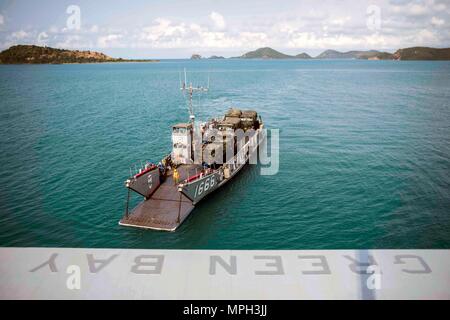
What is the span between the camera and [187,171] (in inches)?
1234

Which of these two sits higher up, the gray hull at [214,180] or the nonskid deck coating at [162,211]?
the gray hull at [214,180]

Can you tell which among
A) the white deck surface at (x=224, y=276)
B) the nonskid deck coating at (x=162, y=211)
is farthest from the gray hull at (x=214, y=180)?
the white deck surface at (x=224, y=276)

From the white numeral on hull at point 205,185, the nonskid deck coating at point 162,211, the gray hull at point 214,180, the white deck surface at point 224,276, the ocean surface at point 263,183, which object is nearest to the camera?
the white deck surface at point 224,276

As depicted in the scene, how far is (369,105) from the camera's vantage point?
7275 cm

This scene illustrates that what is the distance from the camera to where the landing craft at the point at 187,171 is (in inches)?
1013

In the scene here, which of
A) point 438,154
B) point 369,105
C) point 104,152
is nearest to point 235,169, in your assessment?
point 104,152

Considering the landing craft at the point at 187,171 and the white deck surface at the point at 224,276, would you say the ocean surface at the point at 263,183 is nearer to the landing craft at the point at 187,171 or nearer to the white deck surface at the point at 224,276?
the landing craft at the point at 187,171

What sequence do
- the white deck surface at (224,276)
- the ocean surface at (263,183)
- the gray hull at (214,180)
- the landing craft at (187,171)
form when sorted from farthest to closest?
1. the gray hull at (214,180)
2. the landing craft at (187,171)
3. the ocean surface at (263,183)
4. the white deck surface at (224,276)

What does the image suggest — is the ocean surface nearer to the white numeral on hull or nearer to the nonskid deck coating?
the nonskid deck coating

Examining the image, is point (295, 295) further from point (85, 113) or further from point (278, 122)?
point (85, 113)

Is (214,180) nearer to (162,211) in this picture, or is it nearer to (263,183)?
(162,211)

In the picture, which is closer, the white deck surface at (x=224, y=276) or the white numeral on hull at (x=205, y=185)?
A: the white deck surface at (x=224, y=276)

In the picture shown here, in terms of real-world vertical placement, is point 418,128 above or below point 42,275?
above
